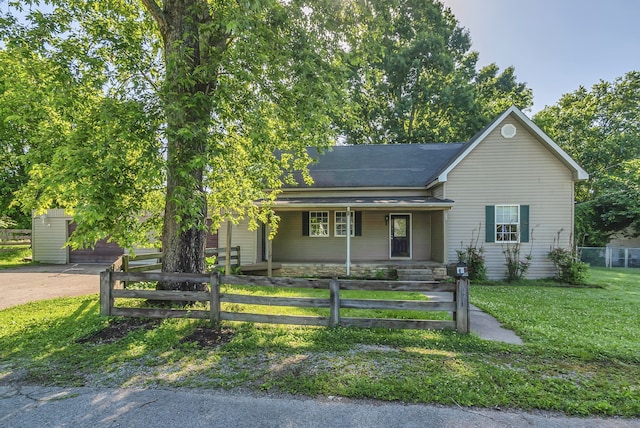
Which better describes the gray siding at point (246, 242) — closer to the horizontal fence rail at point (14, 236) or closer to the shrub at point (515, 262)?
the shrub at point (515, 262)

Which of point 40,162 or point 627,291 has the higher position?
point 40,162

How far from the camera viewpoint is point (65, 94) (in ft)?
16.9

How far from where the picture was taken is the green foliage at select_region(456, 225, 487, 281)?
11.2m

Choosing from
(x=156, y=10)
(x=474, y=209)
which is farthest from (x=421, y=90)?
(x=156, y=10)

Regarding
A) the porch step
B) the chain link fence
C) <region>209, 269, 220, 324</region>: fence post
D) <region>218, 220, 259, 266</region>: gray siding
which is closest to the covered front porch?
<region>218, 220, 259, 266</region>: gray siding

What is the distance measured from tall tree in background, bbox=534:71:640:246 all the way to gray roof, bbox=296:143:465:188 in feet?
35.3

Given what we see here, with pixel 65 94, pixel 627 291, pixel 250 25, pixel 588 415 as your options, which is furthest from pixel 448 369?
pixel 627 291

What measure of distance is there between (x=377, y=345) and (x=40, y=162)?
6.71m

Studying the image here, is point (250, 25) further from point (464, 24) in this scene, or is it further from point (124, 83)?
point (464, 24)

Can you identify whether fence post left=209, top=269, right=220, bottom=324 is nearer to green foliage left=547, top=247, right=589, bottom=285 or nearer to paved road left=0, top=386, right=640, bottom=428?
paved road left=0, top=386, right=640, bottom=428

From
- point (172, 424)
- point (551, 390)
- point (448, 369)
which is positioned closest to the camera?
point (172, 424)

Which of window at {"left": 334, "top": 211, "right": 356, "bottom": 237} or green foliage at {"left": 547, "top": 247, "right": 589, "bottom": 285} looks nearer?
green foliage at {"left": 547, "top": 247, "right": 589, "bottom": 285}

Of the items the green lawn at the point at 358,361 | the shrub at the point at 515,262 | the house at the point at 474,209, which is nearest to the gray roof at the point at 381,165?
the house at the point at 474,209

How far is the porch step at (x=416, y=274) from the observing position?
11.1 metres
